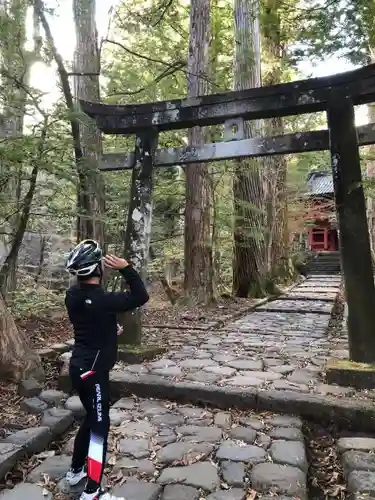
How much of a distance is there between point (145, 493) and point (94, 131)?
6359mm

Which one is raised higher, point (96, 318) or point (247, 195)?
point (247, 195)

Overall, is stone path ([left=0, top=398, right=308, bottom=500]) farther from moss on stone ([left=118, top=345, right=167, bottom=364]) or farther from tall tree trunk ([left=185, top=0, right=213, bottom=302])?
tall tree trunk ([left=185, top=0, right=213, bottom=302])

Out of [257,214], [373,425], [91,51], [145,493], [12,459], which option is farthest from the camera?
[257,214]

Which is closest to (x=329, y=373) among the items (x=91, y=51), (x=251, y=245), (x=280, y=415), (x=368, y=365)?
(x=368, y=365)

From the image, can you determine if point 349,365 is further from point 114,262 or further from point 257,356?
point 114,262

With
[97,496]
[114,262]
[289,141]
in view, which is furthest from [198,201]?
[97,496]

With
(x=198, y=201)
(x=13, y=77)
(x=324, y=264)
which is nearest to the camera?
(x=13, y=77)

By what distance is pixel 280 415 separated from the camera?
4.03 meters

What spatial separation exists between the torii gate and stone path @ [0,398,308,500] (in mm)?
1687

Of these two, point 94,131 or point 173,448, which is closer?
point 173,448

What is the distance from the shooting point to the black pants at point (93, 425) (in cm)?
262

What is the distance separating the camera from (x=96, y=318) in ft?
9.29

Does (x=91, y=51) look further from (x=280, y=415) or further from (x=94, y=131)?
(x=280, y=415)

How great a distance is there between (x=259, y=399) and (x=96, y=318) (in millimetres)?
2057
